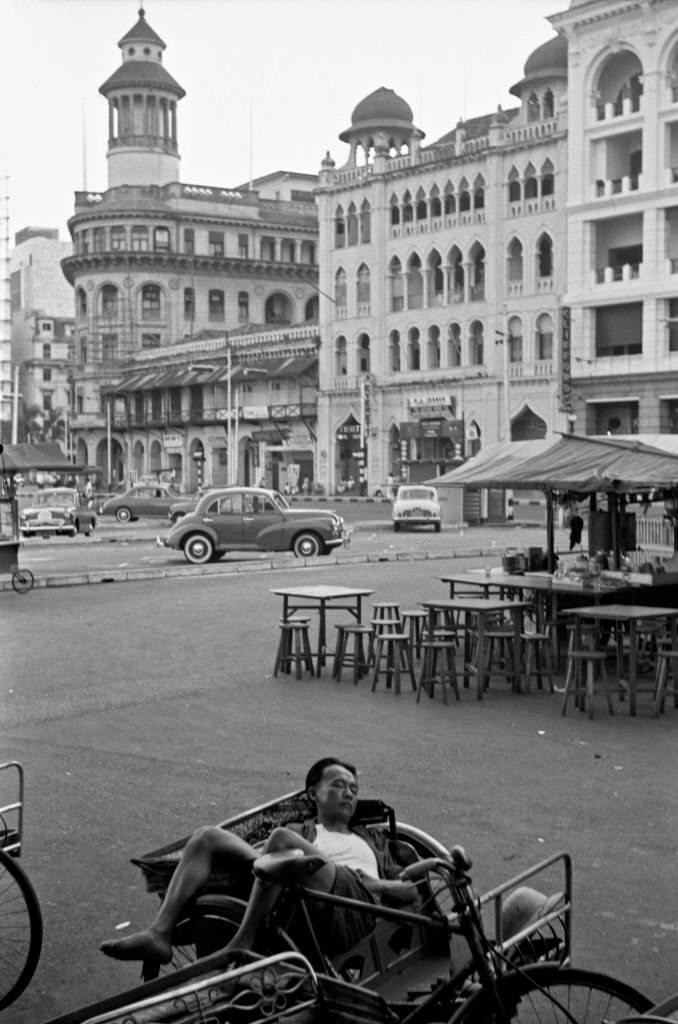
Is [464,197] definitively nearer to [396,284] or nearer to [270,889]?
[396,284]

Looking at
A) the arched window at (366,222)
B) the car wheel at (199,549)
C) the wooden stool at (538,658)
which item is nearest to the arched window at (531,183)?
the arched window at (366,222)


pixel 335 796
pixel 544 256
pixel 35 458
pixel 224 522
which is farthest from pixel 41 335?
pixel 335 796

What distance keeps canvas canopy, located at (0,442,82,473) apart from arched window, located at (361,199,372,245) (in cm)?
4032

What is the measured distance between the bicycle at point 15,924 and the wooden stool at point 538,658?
320 inches

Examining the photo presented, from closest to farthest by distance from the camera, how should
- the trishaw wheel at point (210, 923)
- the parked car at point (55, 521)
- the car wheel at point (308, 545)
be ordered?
the trishaw wheel at point (210, 923) < the car wheel at point (308, 545) < the parked car at point (55, 521)

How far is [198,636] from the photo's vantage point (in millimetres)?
17453

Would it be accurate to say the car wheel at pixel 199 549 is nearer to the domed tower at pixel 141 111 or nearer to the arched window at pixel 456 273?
the arched window at pixel 456 273

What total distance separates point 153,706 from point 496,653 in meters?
4.31

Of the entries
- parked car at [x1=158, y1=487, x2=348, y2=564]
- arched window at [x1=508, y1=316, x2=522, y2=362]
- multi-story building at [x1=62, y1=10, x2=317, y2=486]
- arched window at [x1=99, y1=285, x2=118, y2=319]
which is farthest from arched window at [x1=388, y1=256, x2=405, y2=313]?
parked car at [x1=158, y1=487, x2=348, y2=564]

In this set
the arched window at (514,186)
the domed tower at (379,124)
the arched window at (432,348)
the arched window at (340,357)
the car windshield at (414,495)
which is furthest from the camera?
the domed tower at (379,124)

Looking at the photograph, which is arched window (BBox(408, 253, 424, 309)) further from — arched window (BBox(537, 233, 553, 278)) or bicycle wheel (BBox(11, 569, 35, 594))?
bicycle wheel (BBox(11, 569, 35, 594))

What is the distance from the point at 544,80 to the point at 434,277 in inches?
495

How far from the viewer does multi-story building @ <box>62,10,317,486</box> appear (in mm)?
90125

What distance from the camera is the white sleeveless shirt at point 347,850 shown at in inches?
199
